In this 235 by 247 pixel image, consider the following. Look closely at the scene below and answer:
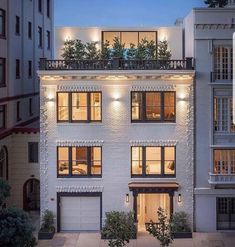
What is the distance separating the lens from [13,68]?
37.7 m

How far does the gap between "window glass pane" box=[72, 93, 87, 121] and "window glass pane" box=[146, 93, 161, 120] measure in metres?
3.69

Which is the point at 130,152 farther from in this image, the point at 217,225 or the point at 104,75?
the point at 217,225

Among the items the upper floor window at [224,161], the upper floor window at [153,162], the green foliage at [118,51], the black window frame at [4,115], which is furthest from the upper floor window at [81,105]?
the upper floor window at [224,161]

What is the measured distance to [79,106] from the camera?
32656mm

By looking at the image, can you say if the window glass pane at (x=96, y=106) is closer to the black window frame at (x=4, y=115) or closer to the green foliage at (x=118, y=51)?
the green foliage at (x=118, y=51)

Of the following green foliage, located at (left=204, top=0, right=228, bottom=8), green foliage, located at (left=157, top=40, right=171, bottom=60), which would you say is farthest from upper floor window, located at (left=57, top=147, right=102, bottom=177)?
green foliage, located at (left=204, top=0, right=228, bottom=8)

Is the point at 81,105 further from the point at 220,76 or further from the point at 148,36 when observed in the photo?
the point at 220,76

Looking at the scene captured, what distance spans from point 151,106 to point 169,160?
11.0 ft

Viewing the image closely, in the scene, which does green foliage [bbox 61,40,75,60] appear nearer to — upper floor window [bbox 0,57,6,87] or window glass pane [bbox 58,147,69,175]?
upper floor window [bbox 0,57,6,87]

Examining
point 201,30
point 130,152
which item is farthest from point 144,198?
point 201,30

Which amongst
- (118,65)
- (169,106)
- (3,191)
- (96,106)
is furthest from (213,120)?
(3,191)

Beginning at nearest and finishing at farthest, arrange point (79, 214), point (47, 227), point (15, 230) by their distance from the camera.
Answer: point (15, 230)
point (47, 227)
point (79, 214)

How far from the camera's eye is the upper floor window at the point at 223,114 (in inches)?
1268

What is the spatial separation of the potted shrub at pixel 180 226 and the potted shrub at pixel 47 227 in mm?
6929
